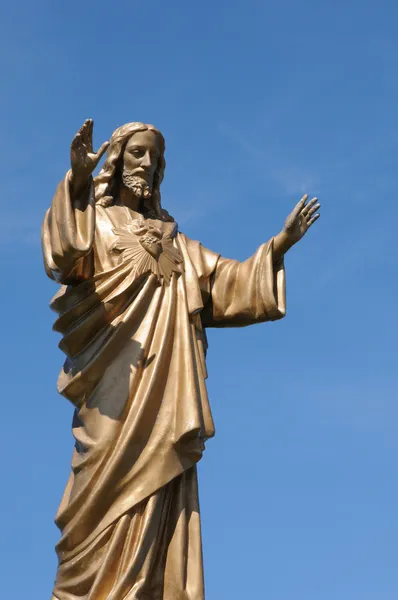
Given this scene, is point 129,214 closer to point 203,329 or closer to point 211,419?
point 203,329

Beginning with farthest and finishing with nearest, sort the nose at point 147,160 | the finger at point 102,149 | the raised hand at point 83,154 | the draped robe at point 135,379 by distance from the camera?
the nose at point 147,160
the finger at point 102,149
the raised hand at point 83,154
the draped robe at point 135,379

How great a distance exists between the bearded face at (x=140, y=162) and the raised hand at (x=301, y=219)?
1.62 metres

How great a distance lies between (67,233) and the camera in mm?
13578

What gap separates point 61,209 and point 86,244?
459 millimetres

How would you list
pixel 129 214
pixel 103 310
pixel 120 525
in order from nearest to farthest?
1. pixel 120 525
2. pixel 103 310
3. pixel 129 214

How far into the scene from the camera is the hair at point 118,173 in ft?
48.9

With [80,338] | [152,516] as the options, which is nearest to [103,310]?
[80,338]

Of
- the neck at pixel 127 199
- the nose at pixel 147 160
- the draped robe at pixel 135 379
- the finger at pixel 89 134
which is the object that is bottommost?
the draped robe at pixel 135 379

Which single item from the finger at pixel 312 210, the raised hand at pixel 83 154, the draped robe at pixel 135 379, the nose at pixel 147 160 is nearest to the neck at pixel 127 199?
the draped robe at pixel 135 379

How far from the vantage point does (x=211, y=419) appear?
13820mm

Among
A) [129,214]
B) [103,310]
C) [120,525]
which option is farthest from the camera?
[129,214]

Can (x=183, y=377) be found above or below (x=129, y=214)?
below

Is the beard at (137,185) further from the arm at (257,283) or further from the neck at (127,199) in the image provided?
the arm at (257,283)

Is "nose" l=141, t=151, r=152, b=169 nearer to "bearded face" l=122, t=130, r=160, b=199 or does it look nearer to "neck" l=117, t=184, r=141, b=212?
"bearded face" l=122, t=130, r=160, b=199
